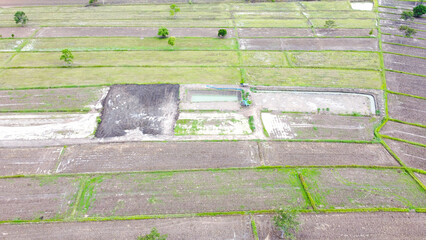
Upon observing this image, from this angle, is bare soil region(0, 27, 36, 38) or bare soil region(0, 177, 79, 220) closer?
bare soil region(0, 177, 79, 220)

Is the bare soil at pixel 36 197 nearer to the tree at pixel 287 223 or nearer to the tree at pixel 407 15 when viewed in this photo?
the tree at pixel 287 223

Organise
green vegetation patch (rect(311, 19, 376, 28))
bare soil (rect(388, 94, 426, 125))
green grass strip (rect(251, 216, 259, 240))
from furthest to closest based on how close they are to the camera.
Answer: green vegetation patch (rect(311, 19, 376, 28)), bare soil (rect(388, 94, 426, 125)), green grass strip (rect(251, 216, 259, 240))

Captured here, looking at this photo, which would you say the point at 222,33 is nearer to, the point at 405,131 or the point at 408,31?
the point at 405,131

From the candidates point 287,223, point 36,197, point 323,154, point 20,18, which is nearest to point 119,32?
point 20,18

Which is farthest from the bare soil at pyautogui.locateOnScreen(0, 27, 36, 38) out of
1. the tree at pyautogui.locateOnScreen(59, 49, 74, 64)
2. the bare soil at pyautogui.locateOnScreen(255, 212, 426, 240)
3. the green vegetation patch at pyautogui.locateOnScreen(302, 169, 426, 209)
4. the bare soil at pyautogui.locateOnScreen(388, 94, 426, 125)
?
the bare soil at pyautogui.locateOnScreen(388, 94, 426, 125)

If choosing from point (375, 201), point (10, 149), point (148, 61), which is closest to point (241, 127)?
point (375, 201)

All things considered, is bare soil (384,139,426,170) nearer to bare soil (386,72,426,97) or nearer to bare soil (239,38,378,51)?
bare soil (386,72,426,97)
